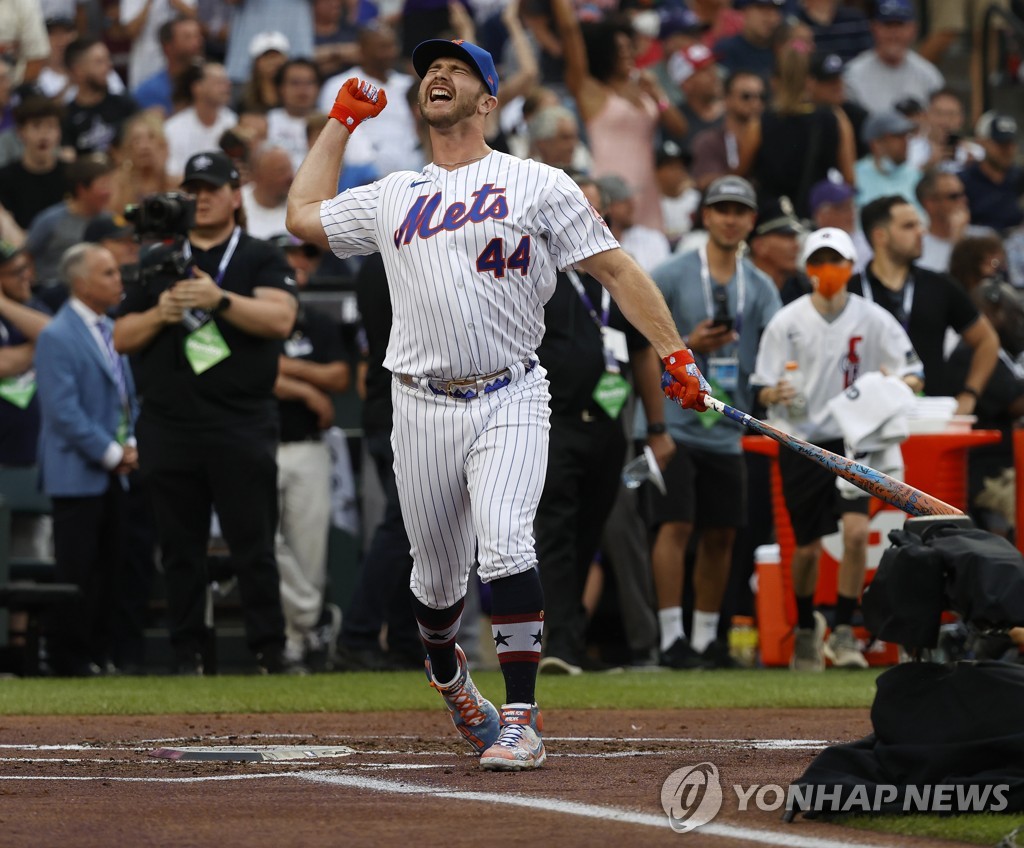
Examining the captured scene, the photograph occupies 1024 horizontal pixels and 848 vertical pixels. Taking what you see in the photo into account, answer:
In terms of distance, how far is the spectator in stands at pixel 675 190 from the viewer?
1517 centimetres

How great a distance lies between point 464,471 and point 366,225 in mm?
932

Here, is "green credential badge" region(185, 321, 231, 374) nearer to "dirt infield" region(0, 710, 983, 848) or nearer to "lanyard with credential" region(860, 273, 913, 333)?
"dirt infield" region(0, 710, 983, 848)

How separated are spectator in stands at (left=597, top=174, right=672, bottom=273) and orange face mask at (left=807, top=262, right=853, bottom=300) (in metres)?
1.35

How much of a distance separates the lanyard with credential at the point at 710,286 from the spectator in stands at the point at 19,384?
4.19 m

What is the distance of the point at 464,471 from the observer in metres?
6.25

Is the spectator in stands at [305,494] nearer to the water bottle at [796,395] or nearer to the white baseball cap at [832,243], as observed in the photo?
the water bottle at [796,395]

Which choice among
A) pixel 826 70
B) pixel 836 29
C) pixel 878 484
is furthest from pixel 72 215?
pixel 878 484

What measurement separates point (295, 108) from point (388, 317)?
4932 mm

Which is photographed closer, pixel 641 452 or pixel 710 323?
pixel 710 323

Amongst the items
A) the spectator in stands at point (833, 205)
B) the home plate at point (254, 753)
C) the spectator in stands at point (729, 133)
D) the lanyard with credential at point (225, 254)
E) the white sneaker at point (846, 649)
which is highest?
the spectator in stands at point (729, 133)

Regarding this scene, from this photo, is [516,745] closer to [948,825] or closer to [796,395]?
[948,825]

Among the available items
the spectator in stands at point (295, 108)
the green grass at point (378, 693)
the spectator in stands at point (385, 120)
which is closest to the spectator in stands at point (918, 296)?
the green grass at point (378, 693)

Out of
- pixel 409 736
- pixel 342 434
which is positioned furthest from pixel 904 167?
pixel 409 736

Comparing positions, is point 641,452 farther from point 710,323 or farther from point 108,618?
point 108,618
